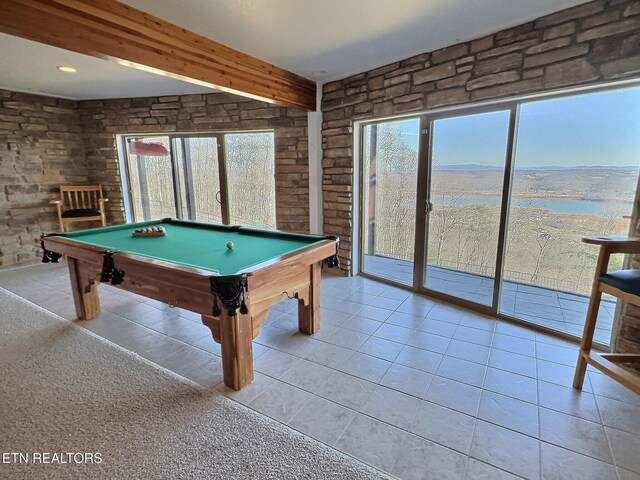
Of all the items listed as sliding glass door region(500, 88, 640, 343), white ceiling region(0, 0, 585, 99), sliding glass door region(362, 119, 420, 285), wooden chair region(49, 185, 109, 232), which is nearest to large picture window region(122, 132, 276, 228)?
wooden chair region(49, 185, 109, 232)

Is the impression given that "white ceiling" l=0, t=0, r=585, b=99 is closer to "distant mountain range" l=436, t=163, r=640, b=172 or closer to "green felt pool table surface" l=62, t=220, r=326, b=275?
"distant mountain range" l=436, t=163, r=640, b=172

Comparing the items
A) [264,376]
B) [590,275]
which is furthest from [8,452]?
[590,275]

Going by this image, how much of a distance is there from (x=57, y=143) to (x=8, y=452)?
198 inches

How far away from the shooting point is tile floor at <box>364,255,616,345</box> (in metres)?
2.62

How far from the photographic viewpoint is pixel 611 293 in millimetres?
1787

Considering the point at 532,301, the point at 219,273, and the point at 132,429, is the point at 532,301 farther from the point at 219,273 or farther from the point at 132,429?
the point at 132,429

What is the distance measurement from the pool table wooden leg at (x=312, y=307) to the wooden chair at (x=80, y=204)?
427cm

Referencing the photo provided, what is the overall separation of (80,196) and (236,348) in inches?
197

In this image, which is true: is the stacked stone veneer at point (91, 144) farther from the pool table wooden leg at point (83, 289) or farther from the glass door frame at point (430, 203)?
the pool table wooden leg at point (83, 289)

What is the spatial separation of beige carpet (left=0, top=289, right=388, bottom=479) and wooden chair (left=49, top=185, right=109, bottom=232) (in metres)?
3.18

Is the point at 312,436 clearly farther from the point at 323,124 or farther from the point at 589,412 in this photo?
the point at 323,124

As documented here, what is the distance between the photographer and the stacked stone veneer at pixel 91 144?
14.4 ft

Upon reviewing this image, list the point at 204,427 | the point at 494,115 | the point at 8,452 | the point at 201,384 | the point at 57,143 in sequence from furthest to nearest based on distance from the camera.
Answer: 1. the point at 57,143
2. the point at 494,115
3. the point at 201,384
4. the point at 204,427
5. the point at 8,452

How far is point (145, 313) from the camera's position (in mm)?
3121
